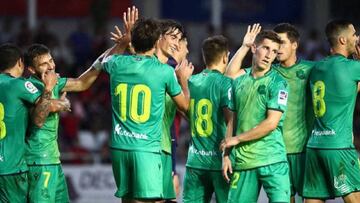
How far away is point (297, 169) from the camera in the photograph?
46.1 ft

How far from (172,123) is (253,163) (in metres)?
1.91

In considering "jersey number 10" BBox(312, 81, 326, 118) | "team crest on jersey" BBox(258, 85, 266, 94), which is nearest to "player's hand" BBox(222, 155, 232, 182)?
"team crest on jersey" BBox(258, 85, 266, 94)

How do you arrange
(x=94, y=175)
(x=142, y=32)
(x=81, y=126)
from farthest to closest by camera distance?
(x=81, y=126) < (x=94, y=175) < (x=142, y=32)

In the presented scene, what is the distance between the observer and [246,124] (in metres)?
12.9

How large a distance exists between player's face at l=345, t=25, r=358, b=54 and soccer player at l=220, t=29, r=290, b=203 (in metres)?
1.19

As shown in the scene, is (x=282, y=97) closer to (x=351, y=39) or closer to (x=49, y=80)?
(x=351, y=39)

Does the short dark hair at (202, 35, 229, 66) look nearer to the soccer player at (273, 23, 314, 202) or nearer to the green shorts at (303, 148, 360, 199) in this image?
the soccer player at (273, 23, 314, 202)

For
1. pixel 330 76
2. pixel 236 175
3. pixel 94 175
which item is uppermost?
pixel 330 76

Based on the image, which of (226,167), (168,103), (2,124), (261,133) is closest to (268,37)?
(261,133)

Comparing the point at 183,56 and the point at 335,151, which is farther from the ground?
the point at 183,56

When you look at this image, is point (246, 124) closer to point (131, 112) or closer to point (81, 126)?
point (131, 112)

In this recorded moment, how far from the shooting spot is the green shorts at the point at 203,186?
44.4ft

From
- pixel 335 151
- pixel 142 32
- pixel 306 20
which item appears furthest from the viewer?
pixel 306 20

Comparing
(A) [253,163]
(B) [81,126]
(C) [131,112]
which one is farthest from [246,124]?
(B) [81,126]
